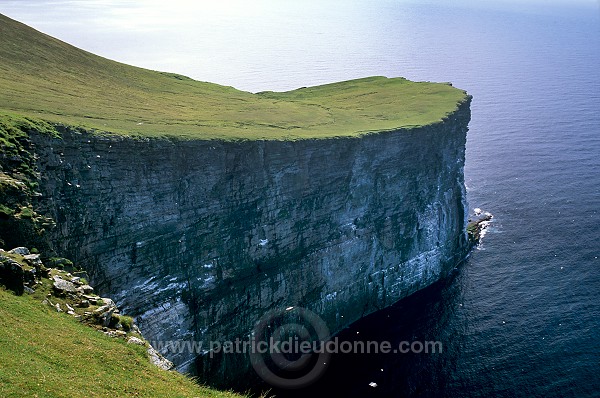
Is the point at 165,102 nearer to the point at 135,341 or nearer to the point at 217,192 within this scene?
the point at 217,192

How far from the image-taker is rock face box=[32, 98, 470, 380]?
40406 mm

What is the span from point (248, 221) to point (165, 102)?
19.0 m

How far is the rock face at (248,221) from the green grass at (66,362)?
490 inches

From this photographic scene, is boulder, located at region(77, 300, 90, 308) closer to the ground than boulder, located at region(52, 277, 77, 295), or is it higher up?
closer to the ground

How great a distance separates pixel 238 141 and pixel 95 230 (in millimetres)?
14155

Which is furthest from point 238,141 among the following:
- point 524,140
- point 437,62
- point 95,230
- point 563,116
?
point 437,62

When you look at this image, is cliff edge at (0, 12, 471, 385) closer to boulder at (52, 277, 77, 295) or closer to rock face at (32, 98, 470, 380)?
rock face at (32, 98, 470, 380)

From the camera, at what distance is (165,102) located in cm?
6125

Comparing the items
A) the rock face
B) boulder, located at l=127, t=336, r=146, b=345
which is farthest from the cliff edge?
boulder, located at l=127, t=336, r=146, b=345

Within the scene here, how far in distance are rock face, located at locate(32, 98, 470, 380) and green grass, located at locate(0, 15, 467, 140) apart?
8.45 ft

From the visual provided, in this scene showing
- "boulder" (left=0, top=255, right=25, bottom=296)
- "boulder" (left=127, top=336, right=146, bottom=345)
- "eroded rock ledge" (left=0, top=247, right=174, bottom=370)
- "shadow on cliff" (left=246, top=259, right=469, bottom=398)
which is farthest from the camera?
"shadow on cliff" (left=246, top=259, right=469, bottom=398)

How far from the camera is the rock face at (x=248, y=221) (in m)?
40.4

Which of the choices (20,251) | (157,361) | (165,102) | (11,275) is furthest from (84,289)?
(165,102)

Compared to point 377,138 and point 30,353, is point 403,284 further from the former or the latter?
point 30,353
